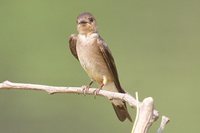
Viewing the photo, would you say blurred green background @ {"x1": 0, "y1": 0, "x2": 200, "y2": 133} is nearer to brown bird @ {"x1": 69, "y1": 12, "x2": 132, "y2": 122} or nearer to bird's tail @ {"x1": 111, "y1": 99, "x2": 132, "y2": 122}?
brown bird @ {"x1": 69, "y1": 12, "x2": 132, "y2": 122}

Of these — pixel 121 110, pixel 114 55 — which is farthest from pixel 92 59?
pixel 114 55

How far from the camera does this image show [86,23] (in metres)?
3.23

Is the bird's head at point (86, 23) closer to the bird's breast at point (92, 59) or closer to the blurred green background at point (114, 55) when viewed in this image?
the bird's breast at point (92, 59)

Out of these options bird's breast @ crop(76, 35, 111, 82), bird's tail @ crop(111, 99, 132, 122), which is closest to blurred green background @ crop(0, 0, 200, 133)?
bird's breast @ crop(76, 35, 111, 82)

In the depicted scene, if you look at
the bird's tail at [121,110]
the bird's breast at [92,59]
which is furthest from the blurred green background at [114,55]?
the bird's tail at [121,110]

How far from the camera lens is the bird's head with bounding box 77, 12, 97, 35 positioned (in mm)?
3199

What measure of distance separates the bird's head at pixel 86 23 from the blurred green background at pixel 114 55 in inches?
92.5

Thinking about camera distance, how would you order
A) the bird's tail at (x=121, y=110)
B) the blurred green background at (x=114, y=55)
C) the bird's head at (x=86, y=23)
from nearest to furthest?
the bird's tail at (x=121, y=110) < the bird's head at (x=86, y=23) < the blurred green background at (x=114, y=55)

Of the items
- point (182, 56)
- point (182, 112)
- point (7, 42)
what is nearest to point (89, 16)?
point (182, 112)

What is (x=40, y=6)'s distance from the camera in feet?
27.8

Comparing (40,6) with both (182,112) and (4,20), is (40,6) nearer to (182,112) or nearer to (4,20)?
(4,20)

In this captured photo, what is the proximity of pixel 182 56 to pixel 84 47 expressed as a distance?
13.0ft

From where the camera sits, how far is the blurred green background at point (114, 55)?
616 centimetres

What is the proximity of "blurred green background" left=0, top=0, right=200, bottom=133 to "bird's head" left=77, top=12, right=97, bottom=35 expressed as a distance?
92.5 inches
